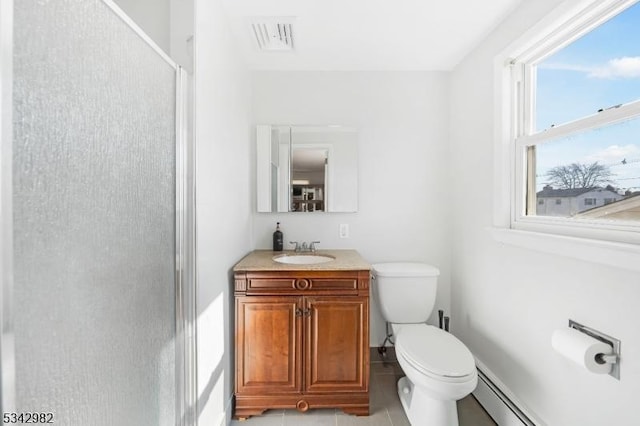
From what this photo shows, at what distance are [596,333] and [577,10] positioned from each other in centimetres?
129

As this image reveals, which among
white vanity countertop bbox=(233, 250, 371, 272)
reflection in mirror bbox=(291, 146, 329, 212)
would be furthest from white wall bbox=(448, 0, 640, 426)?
reflection in mirror bbox=(291, 146, 329, 212)

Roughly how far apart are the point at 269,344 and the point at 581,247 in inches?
61.4

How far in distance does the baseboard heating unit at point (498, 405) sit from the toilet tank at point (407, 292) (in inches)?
19.7

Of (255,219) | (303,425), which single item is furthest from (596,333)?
(255,219)

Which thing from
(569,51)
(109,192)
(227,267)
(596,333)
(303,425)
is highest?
(569,51)

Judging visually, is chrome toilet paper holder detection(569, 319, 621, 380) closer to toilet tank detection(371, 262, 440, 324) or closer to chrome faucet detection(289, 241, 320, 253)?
toilet tank detection(371, 262, 440, 324)

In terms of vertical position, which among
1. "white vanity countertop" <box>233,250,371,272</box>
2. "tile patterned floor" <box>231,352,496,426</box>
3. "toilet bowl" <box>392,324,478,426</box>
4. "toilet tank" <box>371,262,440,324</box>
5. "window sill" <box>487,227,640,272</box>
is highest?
"window sill" <box>487,227,640,272</box>

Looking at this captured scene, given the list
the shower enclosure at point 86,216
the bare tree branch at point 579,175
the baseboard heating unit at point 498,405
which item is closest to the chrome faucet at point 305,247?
the shower enclosure at point 86,216

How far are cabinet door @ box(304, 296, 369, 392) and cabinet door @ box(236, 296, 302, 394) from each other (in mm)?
70

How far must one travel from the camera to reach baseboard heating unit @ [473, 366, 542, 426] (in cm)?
154

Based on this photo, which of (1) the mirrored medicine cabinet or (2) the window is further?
(1) the mirrored medicine cabinet

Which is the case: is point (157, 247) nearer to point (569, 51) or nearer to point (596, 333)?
point (596, 333)

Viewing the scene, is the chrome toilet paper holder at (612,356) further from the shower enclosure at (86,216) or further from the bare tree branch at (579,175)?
the shower enclosure at (86,216)

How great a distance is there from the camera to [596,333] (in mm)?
1154
